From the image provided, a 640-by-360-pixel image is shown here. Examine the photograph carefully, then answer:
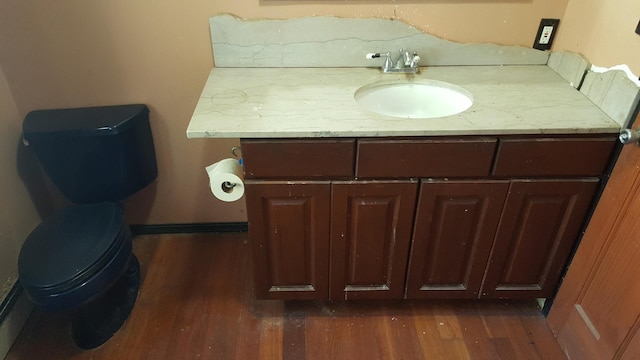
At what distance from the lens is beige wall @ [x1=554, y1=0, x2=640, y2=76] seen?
128 cm

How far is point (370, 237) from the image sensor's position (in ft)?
4.93

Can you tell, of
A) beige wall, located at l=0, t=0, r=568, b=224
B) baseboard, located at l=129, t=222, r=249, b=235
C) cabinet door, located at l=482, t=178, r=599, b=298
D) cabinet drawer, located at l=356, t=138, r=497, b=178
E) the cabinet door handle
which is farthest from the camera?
baseboard, located at l=129, t=222, r=249, b=235

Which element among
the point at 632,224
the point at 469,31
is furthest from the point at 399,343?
the point at 469,31

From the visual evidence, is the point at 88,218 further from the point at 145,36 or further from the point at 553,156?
the point at 553,156

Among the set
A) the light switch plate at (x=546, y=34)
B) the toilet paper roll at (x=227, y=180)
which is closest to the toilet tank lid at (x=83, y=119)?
the toilet paper roll at (x=227, y=180)

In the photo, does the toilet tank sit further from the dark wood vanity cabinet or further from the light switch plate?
the light switch plate

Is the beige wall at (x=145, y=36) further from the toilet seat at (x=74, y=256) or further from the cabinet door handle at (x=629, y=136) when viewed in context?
the cabinet door handle at (x=629, y=136)

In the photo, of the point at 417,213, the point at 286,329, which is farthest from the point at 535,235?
the point at 286,329

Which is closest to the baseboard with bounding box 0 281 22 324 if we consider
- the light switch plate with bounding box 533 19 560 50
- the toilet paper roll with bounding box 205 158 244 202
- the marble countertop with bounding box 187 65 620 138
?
the toilet paper roll with bounding box 205 158 244 202

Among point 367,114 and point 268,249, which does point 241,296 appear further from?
point 367,114

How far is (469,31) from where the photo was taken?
1.65 meters

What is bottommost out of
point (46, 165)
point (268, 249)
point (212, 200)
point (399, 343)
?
point (399, 343)

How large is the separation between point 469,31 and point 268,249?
3.53 ft

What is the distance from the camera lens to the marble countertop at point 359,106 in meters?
1.28
